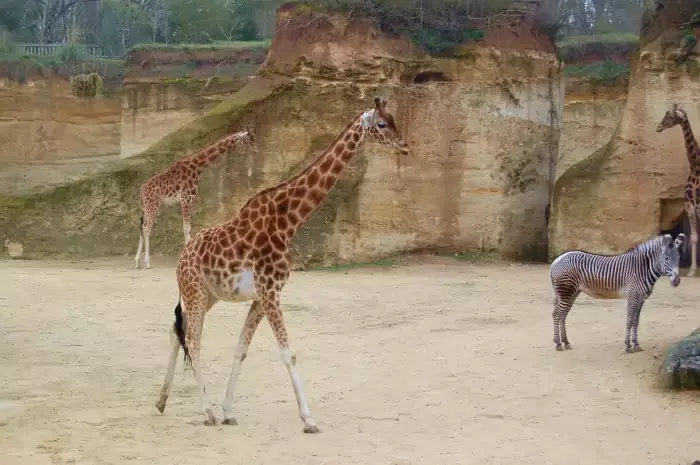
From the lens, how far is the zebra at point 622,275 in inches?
345

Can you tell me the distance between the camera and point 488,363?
8.58m

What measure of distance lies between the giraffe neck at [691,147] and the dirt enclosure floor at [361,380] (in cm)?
207

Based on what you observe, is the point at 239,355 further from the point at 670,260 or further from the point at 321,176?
the point at 670,260

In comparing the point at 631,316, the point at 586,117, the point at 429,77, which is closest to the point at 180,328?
the point at 631,316

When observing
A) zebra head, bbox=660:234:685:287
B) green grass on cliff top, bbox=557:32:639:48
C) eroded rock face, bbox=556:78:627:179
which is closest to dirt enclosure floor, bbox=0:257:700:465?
zebra head, bbox=660:234:685:287

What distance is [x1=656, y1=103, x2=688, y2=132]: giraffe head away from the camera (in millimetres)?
13984

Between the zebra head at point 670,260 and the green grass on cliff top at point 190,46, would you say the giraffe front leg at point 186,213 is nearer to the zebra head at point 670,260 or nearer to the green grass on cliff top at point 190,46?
the zebra head at point 670,260

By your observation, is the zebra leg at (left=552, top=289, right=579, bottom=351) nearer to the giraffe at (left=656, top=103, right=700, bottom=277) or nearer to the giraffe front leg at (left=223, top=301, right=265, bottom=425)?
the giraffe front leg at (left=223, top=301, right=265, bottom=425)

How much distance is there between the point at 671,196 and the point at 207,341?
813 cm

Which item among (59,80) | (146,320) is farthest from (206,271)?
(59,80)

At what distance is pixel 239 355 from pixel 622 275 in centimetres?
388

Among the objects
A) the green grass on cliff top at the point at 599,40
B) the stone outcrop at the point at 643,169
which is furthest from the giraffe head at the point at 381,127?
the green grass on cliff top at the point at 599,40

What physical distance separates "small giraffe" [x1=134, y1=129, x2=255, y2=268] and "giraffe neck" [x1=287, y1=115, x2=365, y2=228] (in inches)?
333

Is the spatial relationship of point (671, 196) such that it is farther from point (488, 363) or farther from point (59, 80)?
point (59, 80)
